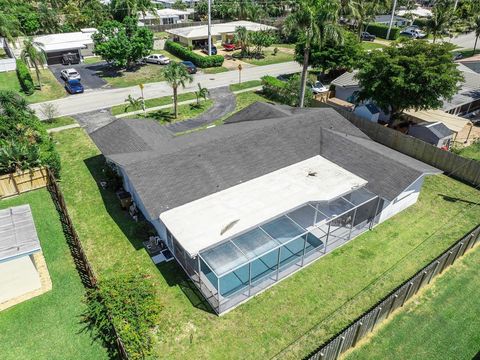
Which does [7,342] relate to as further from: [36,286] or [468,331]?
[468,331]

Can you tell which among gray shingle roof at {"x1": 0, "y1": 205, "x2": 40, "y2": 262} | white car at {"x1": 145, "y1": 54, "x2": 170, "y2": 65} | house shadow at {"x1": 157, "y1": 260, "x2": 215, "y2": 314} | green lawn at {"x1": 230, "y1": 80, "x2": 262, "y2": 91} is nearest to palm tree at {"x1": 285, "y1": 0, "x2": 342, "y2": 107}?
green lawn at {"x1": 230, "y1": 80, "x2": 262, "y2": 91}

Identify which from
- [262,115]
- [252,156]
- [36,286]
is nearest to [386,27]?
[262,115]

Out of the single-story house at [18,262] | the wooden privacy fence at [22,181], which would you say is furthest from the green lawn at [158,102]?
the single-story house at [18,262]

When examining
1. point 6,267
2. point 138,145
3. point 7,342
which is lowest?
point 7,342

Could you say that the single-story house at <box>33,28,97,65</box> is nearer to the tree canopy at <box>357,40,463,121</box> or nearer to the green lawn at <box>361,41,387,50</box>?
the tree canopy at <box>357,40,463,121</box>

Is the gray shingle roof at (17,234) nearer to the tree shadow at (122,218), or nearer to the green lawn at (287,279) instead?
the green lawn at (287,279)

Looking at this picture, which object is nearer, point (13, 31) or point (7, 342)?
point (7, 342)
